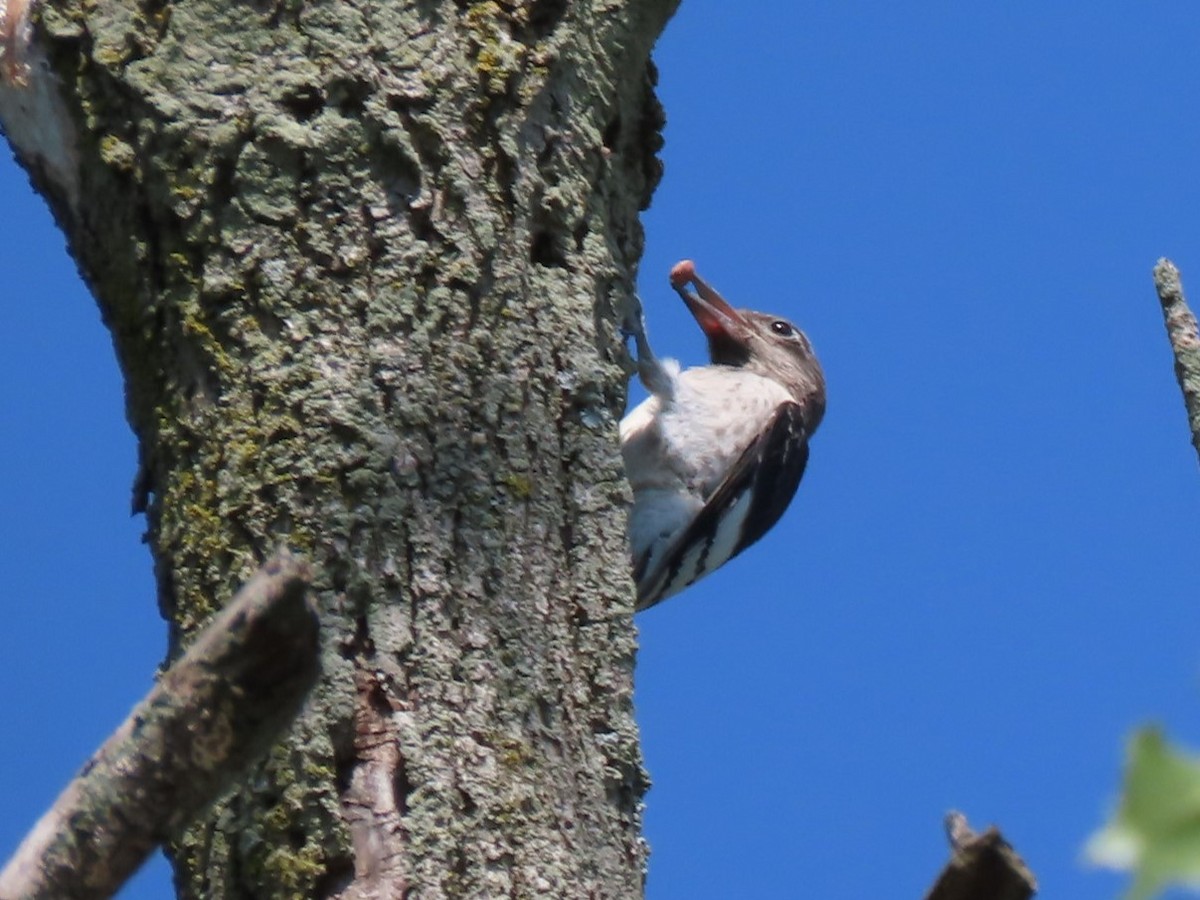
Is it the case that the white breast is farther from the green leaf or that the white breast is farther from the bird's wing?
the green leaf

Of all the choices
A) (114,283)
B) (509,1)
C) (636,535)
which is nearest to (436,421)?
(114,283)

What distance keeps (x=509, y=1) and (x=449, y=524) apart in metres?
1.15

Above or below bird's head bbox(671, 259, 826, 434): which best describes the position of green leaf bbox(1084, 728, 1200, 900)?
below

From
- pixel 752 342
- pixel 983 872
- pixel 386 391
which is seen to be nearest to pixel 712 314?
pixel 752 342

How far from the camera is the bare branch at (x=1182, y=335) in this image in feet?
7.73

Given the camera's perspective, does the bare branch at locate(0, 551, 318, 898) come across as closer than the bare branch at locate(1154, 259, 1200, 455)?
Yes

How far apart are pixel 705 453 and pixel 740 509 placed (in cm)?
32

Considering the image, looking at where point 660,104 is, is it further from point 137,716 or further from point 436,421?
point 137,716

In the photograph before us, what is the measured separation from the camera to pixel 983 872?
1329 mm

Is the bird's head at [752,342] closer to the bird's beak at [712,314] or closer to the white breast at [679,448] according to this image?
the bird's beak at [712,314]

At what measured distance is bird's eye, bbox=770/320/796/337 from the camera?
6848 millimetres

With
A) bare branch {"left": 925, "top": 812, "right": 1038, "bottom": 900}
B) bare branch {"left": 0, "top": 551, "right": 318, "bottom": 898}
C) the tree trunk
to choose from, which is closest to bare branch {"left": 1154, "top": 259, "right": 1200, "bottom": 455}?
the tree trunk

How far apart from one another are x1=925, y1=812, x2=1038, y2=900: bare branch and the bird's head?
5.31 meters

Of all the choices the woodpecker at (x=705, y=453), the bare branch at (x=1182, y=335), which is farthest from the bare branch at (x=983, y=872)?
the woodpecker at (x=705, y=453)
